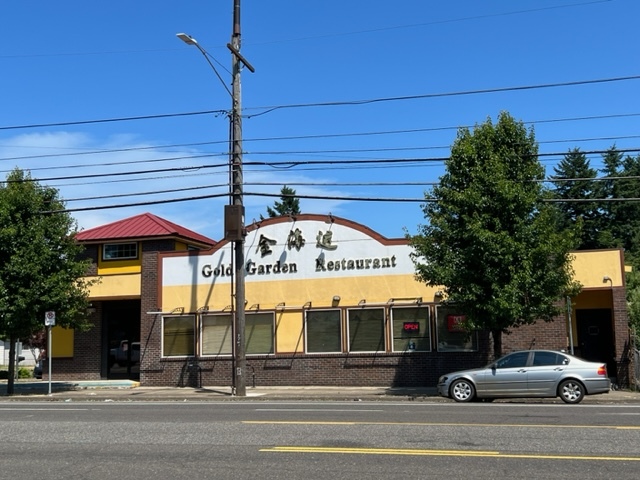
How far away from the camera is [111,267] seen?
1137 inches

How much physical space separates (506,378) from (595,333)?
29.6 ft

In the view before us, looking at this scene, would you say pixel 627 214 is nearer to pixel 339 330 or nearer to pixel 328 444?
pixel 339 330

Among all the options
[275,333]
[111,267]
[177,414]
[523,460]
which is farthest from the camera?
[111,267]

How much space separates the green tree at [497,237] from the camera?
18953 millimetres

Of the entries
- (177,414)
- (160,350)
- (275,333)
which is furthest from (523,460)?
(160,350)

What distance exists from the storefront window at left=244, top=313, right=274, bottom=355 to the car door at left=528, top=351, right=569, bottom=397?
1068 cm

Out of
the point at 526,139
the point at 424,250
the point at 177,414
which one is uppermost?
the point at 526,139

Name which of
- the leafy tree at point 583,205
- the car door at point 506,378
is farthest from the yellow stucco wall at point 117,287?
the leafy tree at point 583,205

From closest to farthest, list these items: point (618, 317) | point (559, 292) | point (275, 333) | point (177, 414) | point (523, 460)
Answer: point (523, 460) < point (177, 414) < point (559, 292) < point (618, 317) < point (275, 333)

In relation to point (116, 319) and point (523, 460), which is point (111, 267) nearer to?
point (116, 319)

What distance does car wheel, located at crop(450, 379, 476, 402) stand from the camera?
1764 centimetres

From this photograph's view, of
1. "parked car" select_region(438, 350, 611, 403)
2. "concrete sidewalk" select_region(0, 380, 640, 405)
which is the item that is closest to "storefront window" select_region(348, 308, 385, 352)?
"concrete sidewalk" select_region(0, 380, 640, 405)

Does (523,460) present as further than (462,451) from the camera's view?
No

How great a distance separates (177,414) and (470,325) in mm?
8948
